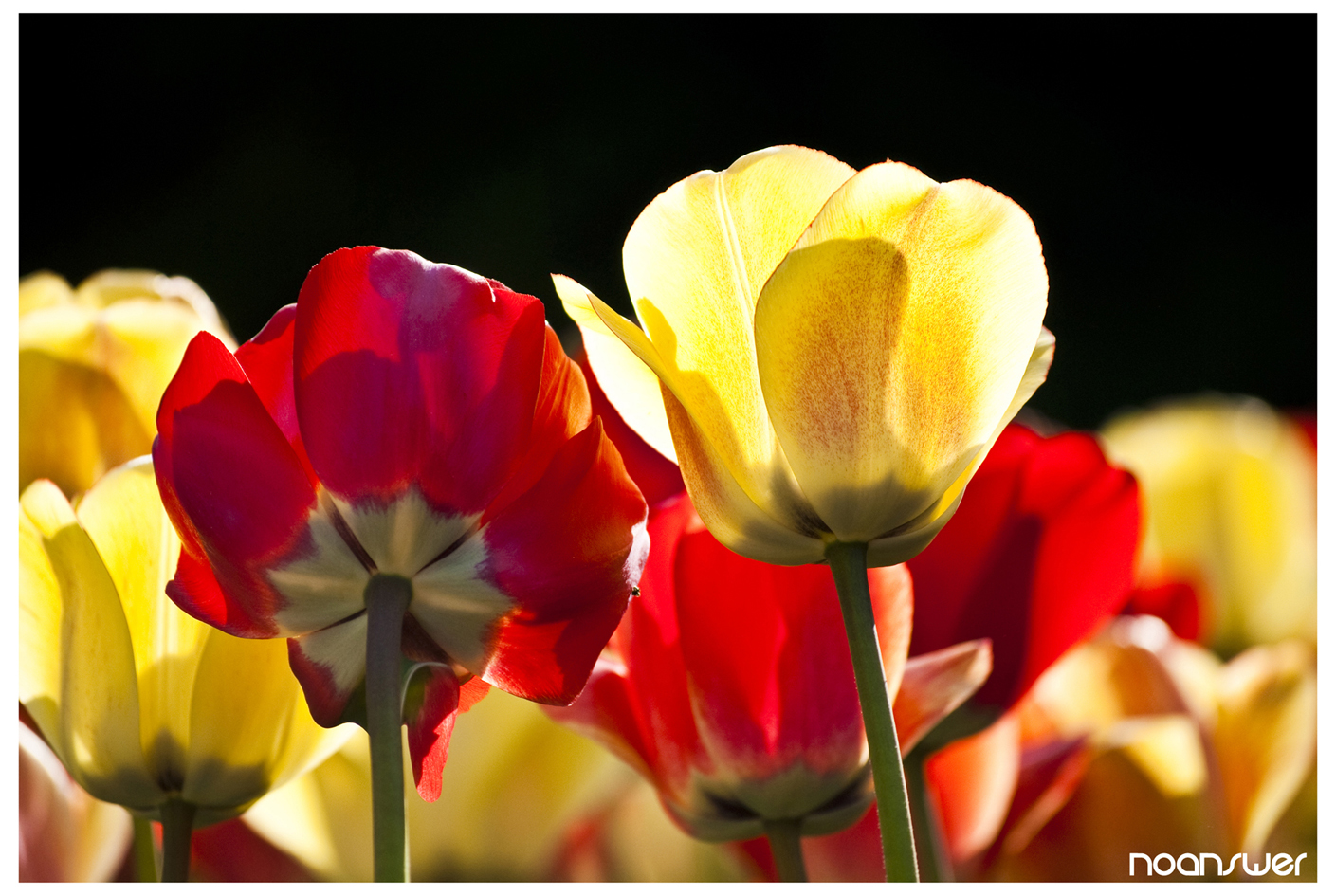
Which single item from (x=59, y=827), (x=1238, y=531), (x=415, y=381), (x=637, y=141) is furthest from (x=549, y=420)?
(x=637, y=141)

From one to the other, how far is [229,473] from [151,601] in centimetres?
4

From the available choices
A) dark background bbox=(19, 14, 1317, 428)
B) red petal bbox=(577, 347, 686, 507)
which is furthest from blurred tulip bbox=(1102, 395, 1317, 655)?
red petal bbox=(577, 347, 686, 507)

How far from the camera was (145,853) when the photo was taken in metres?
0.19

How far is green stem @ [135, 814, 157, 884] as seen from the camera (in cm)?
19

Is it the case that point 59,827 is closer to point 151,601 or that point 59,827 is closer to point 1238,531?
point 151,601

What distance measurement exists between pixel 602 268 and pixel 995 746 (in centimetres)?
40

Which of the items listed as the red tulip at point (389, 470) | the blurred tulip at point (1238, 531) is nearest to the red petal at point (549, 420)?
the red tulip at point (389, 470)

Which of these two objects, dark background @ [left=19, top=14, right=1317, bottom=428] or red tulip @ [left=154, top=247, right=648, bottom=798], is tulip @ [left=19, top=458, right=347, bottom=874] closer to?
red tulip @ [left=154, top=247, right=648, bottom=798]

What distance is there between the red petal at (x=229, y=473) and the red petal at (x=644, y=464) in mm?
76

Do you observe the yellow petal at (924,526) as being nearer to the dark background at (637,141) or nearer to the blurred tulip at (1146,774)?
the blurred tulip at (1146,774)

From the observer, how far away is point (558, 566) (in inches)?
5.8

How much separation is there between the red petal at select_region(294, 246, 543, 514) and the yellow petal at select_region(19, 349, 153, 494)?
0.27ft
